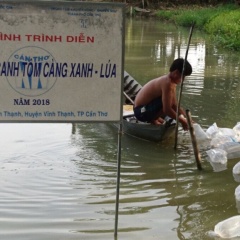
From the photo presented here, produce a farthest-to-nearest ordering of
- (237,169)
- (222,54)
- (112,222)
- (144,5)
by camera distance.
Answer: (144,5)
(222,54)
(237,169)
(112,222)

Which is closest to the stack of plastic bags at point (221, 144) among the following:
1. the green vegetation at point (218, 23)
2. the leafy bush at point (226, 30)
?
the green vegetation at point (218, 23)

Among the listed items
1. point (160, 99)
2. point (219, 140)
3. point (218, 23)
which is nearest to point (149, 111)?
point (160, 99)

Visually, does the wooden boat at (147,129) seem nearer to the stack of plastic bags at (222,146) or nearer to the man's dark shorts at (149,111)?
the man's dark shorts at (149,111)

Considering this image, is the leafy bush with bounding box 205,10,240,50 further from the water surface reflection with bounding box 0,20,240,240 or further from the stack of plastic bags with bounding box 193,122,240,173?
the stack of plastic bags with bounding box 193,122,240,173

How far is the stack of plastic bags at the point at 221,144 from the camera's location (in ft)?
25.0

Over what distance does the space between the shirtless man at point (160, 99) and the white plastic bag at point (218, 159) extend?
78 centimetres

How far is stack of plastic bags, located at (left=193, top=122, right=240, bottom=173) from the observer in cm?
763

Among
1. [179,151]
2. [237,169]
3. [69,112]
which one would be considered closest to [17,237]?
[69,112]

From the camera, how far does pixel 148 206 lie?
609 cm

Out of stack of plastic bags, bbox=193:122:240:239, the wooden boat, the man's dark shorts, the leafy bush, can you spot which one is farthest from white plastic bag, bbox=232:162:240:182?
the leafy bush

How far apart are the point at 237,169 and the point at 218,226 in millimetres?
1949

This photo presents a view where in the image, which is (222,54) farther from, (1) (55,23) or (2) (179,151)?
(1) (55,23)

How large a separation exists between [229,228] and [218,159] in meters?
2.48

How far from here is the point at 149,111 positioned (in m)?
8.55
